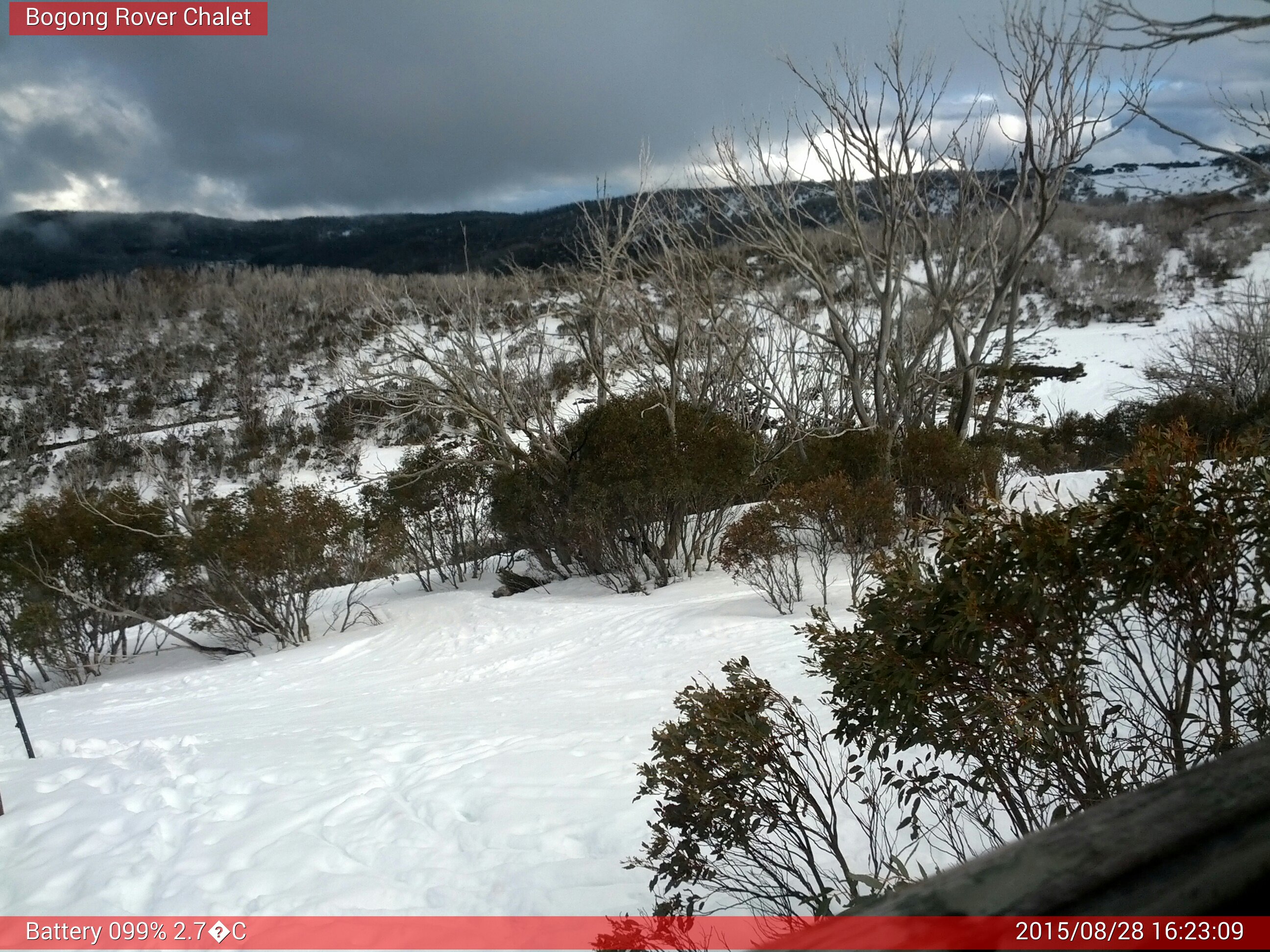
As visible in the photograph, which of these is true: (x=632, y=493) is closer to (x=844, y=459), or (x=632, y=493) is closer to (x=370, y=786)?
(x=844, y=459)

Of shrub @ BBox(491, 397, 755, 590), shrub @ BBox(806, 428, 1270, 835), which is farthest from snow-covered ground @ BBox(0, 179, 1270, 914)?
shrub @ BBox(491, 397, 755, 590)

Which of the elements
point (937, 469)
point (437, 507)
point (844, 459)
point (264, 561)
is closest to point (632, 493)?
point (844, 459)

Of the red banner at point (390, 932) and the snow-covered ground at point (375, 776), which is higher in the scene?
the red banner at point (390, 932)

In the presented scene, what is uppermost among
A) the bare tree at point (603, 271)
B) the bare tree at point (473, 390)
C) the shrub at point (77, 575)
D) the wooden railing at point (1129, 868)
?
the bare tree at point (603, 271)

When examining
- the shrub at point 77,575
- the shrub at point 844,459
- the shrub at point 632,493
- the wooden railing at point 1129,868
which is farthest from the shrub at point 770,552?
the shrub at point 77,575

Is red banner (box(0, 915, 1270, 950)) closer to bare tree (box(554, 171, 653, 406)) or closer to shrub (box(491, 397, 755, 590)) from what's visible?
shrub (box(491, 397, 755, 590))

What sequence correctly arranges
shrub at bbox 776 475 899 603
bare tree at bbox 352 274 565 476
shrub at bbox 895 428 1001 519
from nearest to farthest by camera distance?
shrub at bbox 776 475 899 603
shrub at bbox 895 428 1001 519
bare tree at bbox 352 274 565 476

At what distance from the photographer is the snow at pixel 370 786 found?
10.2 ft

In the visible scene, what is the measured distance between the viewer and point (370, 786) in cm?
424

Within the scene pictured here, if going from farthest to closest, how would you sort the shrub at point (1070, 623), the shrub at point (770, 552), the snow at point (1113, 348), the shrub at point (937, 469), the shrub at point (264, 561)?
the snow at point (1113, 348) < the shrub at point (937, 469) < the shrub at point (264, 561) < the shrub at point (770, 552) < the shrub at point (1070, 623)

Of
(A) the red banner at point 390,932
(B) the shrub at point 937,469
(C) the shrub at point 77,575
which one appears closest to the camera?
(A) the red banner at point 390,932

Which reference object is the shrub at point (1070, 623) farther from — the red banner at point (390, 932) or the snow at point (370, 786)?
the snow at point (370, 786)

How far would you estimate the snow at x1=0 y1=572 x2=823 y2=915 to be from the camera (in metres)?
3.11

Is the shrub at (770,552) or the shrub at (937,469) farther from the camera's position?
the shrub at (937,469)
